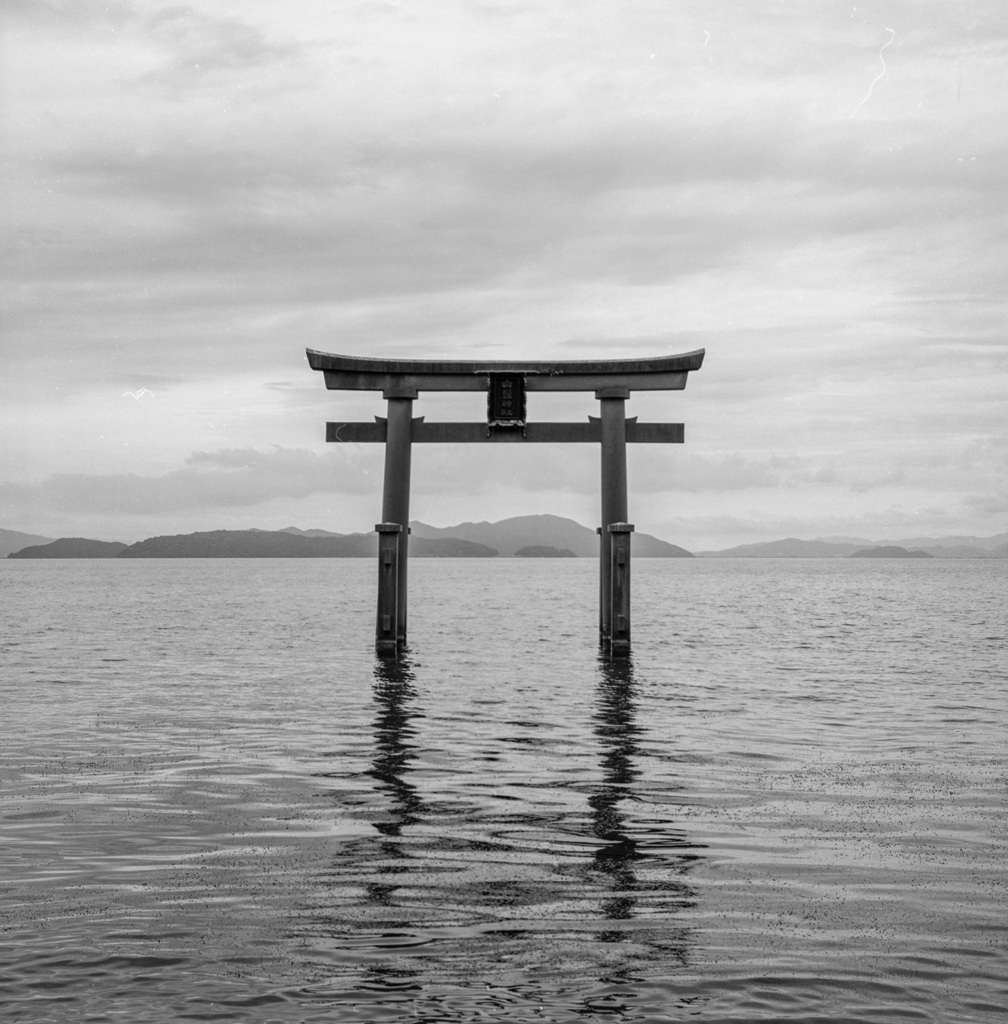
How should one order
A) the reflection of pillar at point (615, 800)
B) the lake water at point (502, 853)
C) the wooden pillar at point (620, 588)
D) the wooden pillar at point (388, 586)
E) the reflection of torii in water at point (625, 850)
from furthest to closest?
the wooden pillar at point (388, 586) < the wooden pillar at point (620, 588) < the reflection of pillar at point (615, 800) < the reflection of torii in water at point (625, 850) < the lake water at point (502, 853)

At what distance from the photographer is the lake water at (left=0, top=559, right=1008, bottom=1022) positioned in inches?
192

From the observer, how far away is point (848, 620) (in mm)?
39938

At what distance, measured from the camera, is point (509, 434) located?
62.3 feet

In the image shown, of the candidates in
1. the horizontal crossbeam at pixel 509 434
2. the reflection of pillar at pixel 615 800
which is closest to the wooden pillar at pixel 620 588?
the horizontal crossbeam at pixel 509 434

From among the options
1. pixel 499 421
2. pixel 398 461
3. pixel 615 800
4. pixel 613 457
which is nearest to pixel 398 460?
pixel 398 461

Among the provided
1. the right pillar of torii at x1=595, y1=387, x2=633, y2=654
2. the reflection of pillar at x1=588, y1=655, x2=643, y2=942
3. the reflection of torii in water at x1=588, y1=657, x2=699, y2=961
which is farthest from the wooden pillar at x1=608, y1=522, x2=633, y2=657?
the reflection of torii in water at x1=588, y1=657, x2=699, y2=961

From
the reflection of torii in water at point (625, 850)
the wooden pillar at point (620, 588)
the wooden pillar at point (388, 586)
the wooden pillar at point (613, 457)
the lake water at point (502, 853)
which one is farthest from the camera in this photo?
the wooden pillar at point (613, 457)

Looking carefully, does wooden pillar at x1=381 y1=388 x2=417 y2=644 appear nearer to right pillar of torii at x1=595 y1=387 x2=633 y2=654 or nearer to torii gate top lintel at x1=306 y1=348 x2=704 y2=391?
torii gate top lintel at x1=306 y1=348 x2=704 y2=391

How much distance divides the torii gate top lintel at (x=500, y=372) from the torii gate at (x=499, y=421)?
0.06 ft

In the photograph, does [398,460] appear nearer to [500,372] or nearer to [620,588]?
[500,372]

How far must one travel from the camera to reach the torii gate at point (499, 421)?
18.8 meters

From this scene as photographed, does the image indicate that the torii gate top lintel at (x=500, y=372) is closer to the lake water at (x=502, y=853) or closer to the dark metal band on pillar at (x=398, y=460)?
the dark metal band on pillar at (x=398, y=460)

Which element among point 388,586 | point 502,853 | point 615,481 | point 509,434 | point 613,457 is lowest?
point 502,853

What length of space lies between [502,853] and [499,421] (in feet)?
40.4
